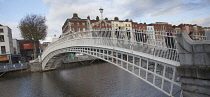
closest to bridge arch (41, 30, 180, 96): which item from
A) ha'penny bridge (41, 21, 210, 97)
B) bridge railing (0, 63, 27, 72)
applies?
ha'penny bridge (41, 21, 210, 97)

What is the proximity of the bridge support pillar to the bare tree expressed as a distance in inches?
1253

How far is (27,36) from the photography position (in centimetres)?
3309

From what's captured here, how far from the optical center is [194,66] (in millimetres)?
5758

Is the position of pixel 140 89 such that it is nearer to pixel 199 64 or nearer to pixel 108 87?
pixel 108 87

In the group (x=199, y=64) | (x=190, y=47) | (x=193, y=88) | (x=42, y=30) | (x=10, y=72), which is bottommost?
(x=10, y=72)

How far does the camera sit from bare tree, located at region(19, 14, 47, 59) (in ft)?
108

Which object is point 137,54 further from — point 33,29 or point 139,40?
point 33,29

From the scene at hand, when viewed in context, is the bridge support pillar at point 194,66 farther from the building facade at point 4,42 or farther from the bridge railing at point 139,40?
the building facade at point 4,42

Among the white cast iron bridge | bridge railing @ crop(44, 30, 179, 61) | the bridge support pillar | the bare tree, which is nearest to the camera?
the bridge support pillar

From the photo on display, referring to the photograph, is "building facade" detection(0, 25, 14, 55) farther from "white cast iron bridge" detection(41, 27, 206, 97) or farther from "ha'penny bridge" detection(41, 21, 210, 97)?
"ha'penny bridge" detection(41, 21, 210, 97)

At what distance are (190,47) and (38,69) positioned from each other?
92.0ft

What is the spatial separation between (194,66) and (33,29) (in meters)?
33.1

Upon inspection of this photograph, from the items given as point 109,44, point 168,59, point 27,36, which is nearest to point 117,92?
point 109,44

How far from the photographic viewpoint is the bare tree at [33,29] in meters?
33.0
